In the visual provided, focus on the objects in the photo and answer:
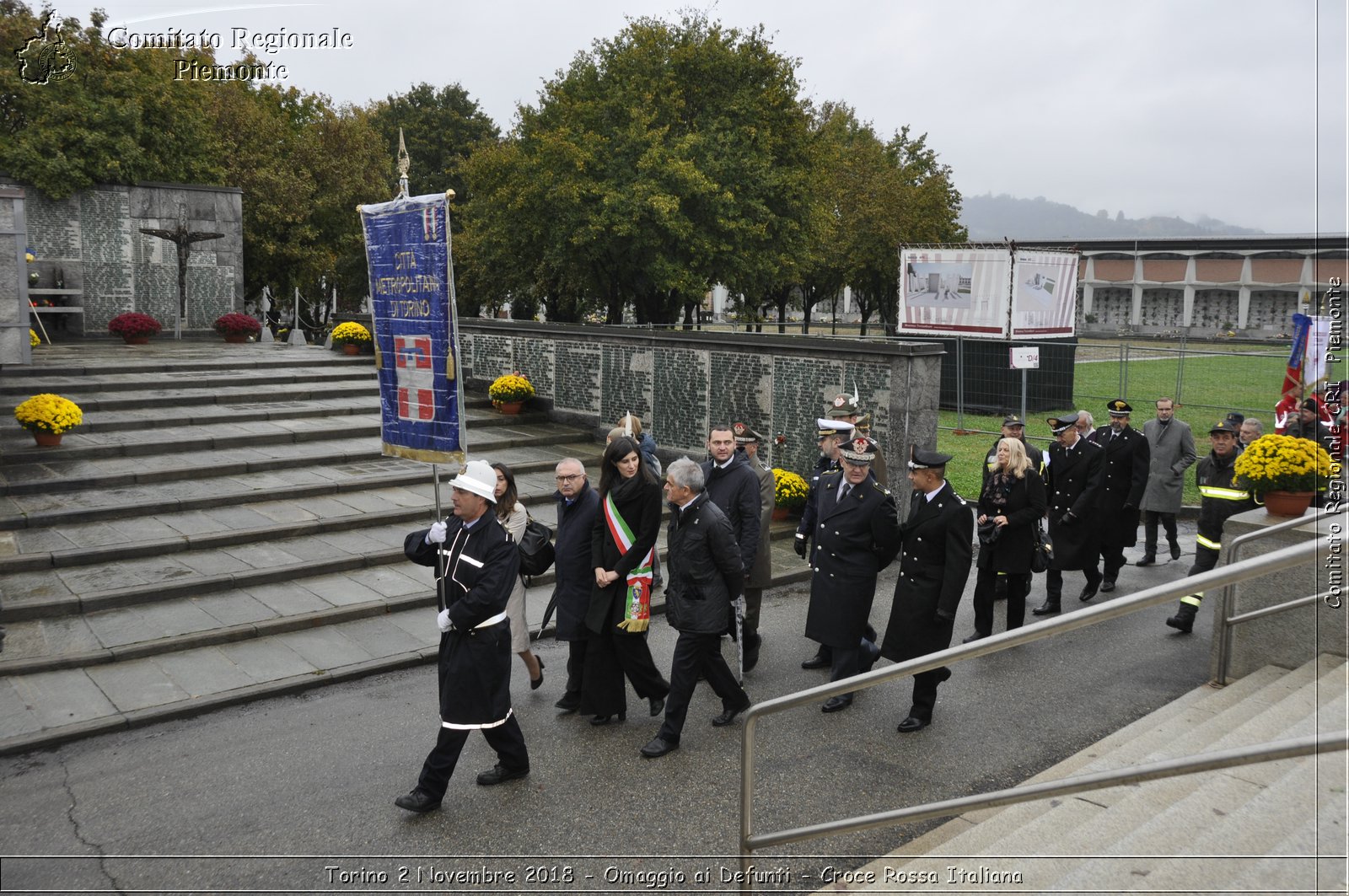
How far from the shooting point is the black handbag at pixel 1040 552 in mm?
9102

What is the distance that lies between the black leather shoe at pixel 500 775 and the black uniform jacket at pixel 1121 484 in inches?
274

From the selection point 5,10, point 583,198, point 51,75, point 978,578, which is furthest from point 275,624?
point 5,10

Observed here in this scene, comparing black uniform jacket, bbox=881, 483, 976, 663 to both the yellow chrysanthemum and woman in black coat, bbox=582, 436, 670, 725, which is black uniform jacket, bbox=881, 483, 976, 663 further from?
the yellow chrysanthemum

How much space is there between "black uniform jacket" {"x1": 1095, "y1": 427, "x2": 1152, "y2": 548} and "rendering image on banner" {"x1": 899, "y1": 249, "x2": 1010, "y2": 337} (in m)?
15.5

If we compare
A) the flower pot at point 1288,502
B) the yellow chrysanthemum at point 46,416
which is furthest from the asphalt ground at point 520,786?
the yellow chrysanthemum at point 46,416

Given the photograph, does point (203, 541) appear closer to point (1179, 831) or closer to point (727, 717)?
point (727, 717)

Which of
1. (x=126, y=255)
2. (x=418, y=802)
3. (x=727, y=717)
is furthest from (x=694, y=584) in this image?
(x=126, y=255)

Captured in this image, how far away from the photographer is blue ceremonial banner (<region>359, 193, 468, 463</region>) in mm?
7957

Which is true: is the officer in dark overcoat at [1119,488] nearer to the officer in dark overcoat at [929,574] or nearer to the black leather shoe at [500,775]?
the officer in dark overcoat at [929,574]

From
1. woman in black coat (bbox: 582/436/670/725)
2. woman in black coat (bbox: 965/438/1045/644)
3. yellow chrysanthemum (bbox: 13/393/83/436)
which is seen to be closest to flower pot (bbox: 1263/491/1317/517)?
woman in black coat (bbox: 965/438/1045/644)

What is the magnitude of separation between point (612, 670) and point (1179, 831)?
152 inches

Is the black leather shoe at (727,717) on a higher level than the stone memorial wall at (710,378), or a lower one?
lower

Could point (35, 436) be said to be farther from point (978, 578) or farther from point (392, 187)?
point (392, 187)

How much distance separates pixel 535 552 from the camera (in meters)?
6.90
